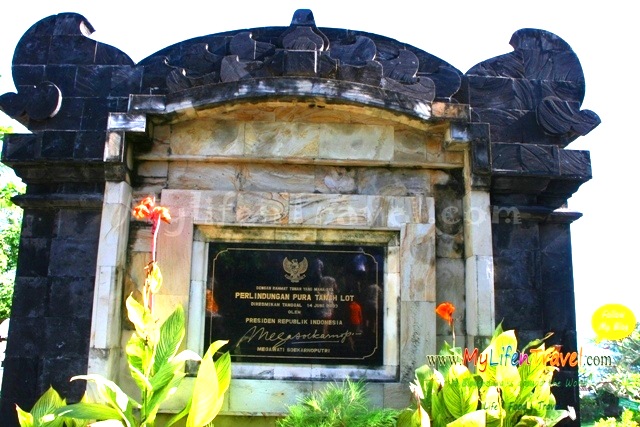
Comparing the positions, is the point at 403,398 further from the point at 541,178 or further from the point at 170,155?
the point at 170,155

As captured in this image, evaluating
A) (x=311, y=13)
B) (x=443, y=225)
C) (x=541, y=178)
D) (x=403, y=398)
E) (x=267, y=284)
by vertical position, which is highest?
(x=311, y=13)

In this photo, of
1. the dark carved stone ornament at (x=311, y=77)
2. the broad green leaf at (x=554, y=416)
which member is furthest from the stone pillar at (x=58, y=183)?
the broad green leaf at (x=554, y=416)

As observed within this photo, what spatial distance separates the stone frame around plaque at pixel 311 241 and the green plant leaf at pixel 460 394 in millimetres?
1137

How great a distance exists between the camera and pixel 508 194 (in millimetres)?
6375

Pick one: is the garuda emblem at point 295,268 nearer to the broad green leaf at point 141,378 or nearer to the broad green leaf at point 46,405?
the broad green leaf at point 141,378

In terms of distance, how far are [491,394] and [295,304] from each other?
225 cm

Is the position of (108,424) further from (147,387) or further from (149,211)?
(149,211)

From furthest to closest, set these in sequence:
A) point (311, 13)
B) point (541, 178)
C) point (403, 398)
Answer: point (311, 13) → point (541, 178) → point (403, 398)

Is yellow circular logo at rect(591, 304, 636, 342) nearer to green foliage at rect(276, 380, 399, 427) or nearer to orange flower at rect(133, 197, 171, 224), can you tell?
green foliage at rect(276, 380, 399, 427)

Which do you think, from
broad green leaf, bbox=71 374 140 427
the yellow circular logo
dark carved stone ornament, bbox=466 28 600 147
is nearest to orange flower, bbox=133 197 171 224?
broad green leaf, bbox=71 374 140 427

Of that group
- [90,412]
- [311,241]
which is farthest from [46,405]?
[311,241]

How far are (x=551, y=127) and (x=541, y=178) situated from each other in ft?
2.28

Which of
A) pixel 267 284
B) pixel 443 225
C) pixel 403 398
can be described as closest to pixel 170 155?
pixel 267 284

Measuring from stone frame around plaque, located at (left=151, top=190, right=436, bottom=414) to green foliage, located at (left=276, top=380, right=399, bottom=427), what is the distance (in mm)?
701
